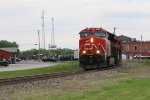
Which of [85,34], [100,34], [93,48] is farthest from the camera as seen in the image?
[100,34]

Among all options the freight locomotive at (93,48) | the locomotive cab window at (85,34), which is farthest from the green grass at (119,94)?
the locomotive cab window at (85,34)

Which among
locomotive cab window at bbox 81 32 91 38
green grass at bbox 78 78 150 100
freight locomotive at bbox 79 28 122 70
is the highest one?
locomotive cab window at bbox 81 32 91 38

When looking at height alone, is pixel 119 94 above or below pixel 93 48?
below

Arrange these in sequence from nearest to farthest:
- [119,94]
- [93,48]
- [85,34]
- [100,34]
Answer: [119,94] → [93,48] → [85,34] → [100,34]

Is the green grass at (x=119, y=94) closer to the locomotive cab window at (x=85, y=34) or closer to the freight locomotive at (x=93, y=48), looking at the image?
the freight locomotive at (x=93, y=48)

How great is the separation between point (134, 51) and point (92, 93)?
164750 millimetres

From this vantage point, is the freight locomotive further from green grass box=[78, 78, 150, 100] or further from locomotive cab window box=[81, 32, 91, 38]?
green grass box=[78, 78, 150, 100]

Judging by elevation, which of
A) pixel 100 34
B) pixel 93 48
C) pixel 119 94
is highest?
pixel 100 34

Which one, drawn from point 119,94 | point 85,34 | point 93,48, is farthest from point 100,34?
point 119,94

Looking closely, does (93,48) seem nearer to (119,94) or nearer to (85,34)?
(85,34)

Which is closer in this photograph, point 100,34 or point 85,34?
point 85,34

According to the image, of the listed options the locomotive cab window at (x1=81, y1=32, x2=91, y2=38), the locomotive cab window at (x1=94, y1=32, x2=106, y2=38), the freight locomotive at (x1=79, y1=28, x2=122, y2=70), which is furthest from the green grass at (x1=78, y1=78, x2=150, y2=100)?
the locomotive cab window at (x1=94, y1=32, x2=106, y2=38)

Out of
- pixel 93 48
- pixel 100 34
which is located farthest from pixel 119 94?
pixel 100 34

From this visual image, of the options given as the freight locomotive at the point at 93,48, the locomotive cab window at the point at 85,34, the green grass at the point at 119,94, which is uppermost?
the locomotive cab window at the point at 85,34
